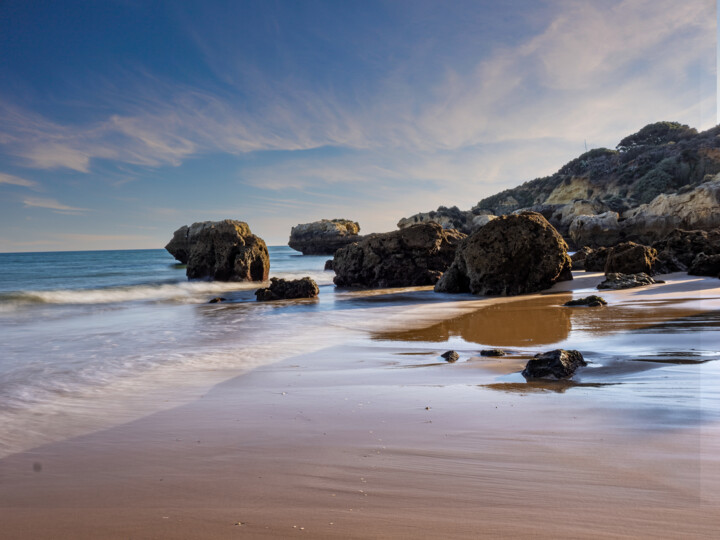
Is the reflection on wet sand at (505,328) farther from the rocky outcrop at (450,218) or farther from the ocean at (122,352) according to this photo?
→ the rocky outcrop at (450,218)

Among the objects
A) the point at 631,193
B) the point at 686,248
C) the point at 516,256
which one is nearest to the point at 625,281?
the point at 516,256

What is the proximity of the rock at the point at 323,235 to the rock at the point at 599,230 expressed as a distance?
29.5 m

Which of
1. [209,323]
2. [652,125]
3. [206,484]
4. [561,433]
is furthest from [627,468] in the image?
[652,125]

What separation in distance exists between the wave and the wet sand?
1147cm

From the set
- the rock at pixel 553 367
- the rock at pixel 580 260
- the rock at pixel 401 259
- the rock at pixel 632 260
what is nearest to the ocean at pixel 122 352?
the rock at pixel 553 367

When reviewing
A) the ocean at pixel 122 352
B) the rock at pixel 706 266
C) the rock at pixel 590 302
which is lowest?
the ocean at pixel 122 352

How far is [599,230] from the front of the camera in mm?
30406

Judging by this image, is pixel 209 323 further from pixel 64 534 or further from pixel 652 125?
pixel 652 125

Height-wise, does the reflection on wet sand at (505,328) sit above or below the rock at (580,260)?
below

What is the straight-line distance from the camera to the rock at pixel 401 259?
1570 cm

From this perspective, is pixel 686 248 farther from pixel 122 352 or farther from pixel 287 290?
pixel 122 352

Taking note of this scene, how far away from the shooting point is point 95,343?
6.92m

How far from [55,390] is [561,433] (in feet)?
15.0

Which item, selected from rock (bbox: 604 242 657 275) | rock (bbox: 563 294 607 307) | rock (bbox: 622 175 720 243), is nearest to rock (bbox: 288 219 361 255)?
rock (bbox: 622 175 720 243)
